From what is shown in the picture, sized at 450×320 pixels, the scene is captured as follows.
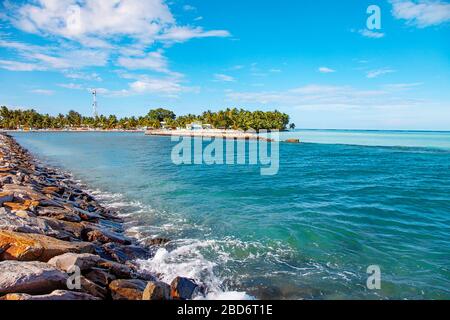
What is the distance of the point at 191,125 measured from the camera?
164 metres

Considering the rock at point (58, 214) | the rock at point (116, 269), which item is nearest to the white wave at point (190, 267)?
the rock at point (116, 269)

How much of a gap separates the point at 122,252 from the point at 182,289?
3766 millimetres

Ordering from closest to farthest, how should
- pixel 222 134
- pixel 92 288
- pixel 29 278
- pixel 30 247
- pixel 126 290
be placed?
pixel 29 278 < pixel 92 288 < pixel 126 290 < pixel 30 247 < pixel 222 134

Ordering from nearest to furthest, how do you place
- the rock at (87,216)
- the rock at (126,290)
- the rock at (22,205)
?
the rock at (126,290) < the rock at (22,205) < the rock at (87,216)

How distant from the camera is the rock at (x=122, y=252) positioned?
10109 millimetres

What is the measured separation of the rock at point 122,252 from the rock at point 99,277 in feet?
7.41

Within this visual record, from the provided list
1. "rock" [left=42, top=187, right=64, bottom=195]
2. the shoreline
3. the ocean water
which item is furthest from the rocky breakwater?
the shoreline

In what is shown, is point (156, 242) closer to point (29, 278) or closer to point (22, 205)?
point (22, 205)

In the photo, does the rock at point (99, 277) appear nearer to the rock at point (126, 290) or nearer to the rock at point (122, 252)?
the rock at point (126, 290)

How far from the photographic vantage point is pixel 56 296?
5992 mm

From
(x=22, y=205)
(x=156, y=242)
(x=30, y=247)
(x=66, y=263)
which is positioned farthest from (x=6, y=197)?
(x=66, y=263)

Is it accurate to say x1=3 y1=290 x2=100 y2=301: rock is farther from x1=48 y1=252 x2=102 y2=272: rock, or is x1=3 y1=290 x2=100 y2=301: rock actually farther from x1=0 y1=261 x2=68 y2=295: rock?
x1=48 y1=252 x2=102 y2=272: rock

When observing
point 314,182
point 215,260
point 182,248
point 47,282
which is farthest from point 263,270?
point 314,182

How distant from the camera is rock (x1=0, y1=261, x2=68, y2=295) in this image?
6027mm
